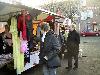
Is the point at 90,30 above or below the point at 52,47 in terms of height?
below

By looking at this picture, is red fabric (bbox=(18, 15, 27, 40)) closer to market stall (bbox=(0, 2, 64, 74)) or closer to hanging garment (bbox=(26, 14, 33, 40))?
market stall (bbox=(0, 2, 64, 74))

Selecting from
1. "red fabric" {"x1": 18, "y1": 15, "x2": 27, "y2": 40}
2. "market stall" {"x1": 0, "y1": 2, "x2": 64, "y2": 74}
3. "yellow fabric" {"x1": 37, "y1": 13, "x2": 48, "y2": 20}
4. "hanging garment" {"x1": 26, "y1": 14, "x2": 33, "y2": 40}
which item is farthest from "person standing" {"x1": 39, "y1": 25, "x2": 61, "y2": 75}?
"yellow fabric" {"x1": 37, "y1": 13, "x2": 48, "y2": 20}

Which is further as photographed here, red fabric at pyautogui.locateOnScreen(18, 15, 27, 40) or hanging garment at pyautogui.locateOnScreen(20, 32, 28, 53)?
hanging garment at pyautogui.locateOnScreen(20, 32, 28, 53)

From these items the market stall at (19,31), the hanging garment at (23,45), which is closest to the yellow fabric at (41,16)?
the market stall at (19,31)

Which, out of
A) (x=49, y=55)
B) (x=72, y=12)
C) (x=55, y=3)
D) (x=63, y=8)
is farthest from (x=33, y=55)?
(x=72, y=12)

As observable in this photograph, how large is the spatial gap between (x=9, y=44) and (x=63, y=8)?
2937cm

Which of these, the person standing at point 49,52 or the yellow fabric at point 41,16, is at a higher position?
the yellow fabric at point 41,16

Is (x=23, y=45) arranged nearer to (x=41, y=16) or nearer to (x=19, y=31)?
(x=19, y=31)

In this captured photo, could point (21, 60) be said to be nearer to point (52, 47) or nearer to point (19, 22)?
point (19, 22)

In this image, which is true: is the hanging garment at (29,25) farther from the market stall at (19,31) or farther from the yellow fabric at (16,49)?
the yellow fabric at (16,49)

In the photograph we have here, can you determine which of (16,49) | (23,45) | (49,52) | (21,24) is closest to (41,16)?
(23,45)

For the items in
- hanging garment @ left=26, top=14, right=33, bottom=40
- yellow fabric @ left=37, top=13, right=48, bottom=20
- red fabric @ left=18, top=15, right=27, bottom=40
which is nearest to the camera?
red fabric @ left=18, top=15, right=27, bottom=40

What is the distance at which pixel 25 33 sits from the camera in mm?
11680

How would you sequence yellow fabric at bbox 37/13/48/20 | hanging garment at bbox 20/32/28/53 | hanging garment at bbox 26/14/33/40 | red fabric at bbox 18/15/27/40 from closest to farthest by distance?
red fabric at bbox 18/15/27/40, hanging garment at bbox 20/32/28/53, hanging garment at bbox 26/14/33/40, yellow fabric at bbox 37/13/48/20
